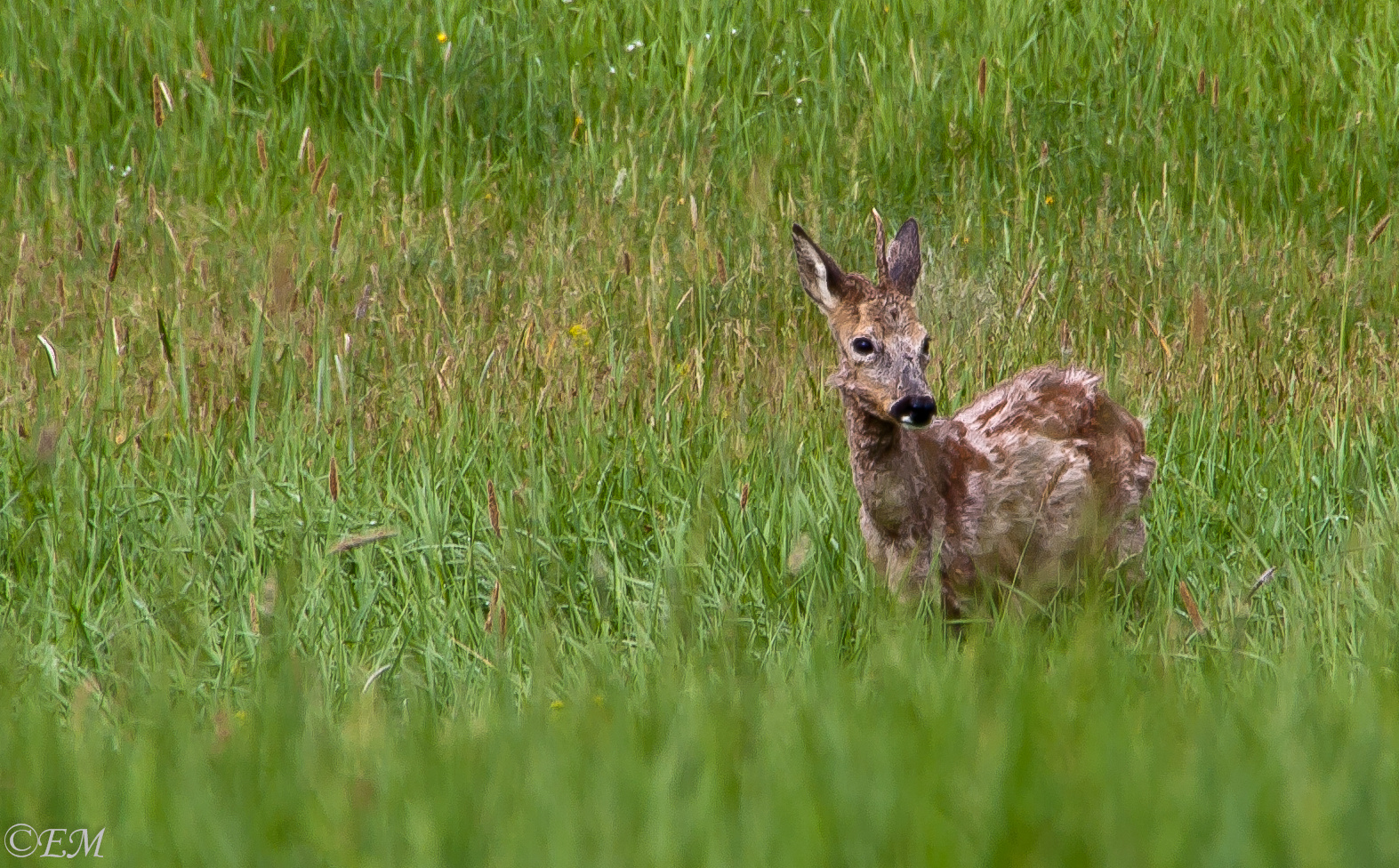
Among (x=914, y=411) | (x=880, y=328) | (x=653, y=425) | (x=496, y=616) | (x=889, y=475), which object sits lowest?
(x=653, y=425)

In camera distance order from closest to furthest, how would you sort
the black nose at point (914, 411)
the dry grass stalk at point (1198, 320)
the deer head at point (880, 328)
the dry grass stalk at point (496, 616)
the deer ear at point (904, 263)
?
the dry grass stalk at point (496, 616)
the black nose at point (914, 411)
the deer head at point (880, 328)
the deer ear at point (904, 263)
the dry grass stalk at point (1198, 320)

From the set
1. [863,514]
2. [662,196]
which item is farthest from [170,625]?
[662,196]

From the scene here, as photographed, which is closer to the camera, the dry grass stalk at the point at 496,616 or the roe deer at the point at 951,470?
the dry grass stalk at the point at 496,616

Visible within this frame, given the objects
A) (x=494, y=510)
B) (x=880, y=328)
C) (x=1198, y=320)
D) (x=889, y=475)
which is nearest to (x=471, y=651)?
(x=494, y=510)

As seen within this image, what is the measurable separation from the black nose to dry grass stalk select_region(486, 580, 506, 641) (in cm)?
109

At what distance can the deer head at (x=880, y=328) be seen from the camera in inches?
151

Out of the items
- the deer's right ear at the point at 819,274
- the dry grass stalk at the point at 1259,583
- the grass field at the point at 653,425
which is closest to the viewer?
the grass field at the point at 653,425

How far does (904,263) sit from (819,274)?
0.26 metres

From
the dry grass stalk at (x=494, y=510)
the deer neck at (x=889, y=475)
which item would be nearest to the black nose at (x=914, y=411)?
the deer neck at (x=889, y=475)

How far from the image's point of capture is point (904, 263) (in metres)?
4.24

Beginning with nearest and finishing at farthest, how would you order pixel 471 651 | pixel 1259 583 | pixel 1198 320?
1. pixel 471 651
2. pixel 1259 583
3. pixel 1198 320

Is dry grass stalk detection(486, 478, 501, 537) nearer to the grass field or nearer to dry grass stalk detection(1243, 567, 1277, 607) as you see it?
the grass field

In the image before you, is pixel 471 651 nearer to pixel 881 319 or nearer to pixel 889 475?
pixel 889 475

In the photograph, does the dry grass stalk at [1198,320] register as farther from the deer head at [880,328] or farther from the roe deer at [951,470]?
the deer head at [880,328]
